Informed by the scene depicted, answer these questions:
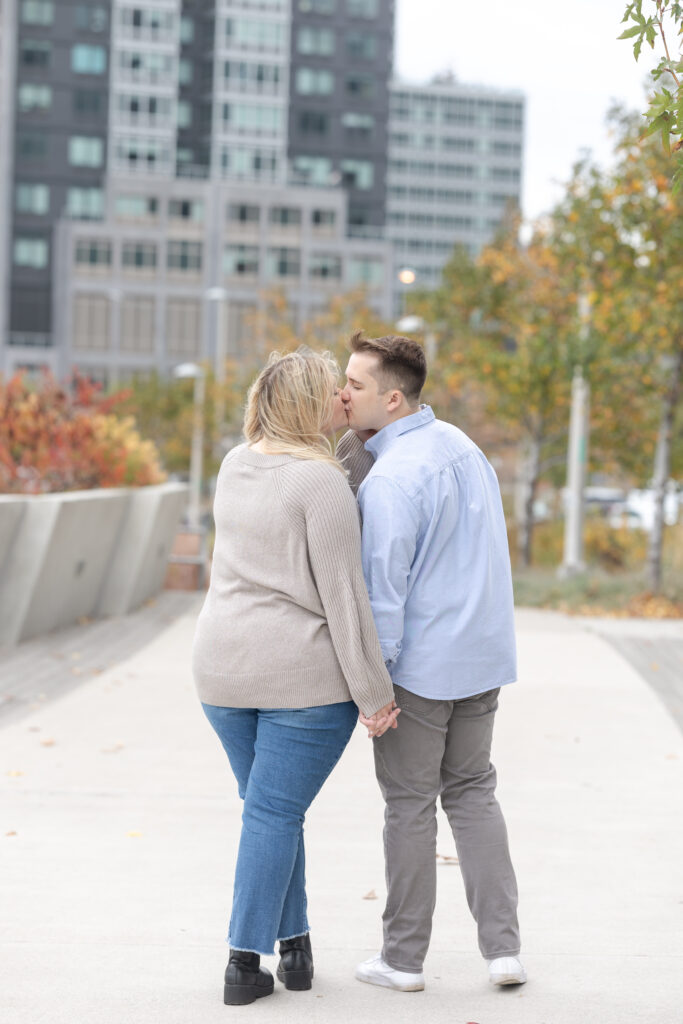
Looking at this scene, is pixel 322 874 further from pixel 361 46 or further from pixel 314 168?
pixel 361 46

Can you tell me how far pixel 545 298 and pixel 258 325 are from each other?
22236mm

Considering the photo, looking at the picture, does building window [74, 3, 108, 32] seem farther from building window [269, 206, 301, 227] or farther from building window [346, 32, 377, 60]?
building window [346, 32, 377, 60]

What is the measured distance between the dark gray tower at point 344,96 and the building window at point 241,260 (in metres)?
10.8

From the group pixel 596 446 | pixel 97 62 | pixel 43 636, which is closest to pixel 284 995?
pixel 43 636

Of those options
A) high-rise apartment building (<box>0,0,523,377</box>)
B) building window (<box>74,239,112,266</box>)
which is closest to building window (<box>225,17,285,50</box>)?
high-rise apartment building (<box>0,0,523,377</box>)

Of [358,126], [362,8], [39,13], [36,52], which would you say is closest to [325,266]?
[358,126]

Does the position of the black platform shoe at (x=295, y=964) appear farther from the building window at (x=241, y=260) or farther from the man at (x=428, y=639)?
the building window at (x=241, y=260)

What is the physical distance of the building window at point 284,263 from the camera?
89.2 metres

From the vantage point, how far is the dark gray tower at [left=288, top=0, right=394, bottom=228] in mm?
99062

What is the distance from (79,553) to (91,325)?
78.0 m

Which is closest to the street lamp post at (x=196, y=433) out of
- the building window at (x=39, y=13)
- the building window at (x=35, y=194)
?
the building window at (x=35, y=194)

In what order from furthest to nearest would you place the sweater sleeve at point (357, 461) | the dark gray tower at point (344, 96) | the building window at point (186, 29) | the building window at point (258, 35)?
the dark gray tower at point (344, 96)
the building window at point (186, 29)
the building window at point (258, 35)
the sweater sleeve at point (357, 461)

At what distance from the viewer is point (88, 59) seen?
90688 mm

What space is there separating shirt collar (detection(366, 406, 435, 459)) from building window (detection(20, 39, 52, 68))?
91229 millimetres
